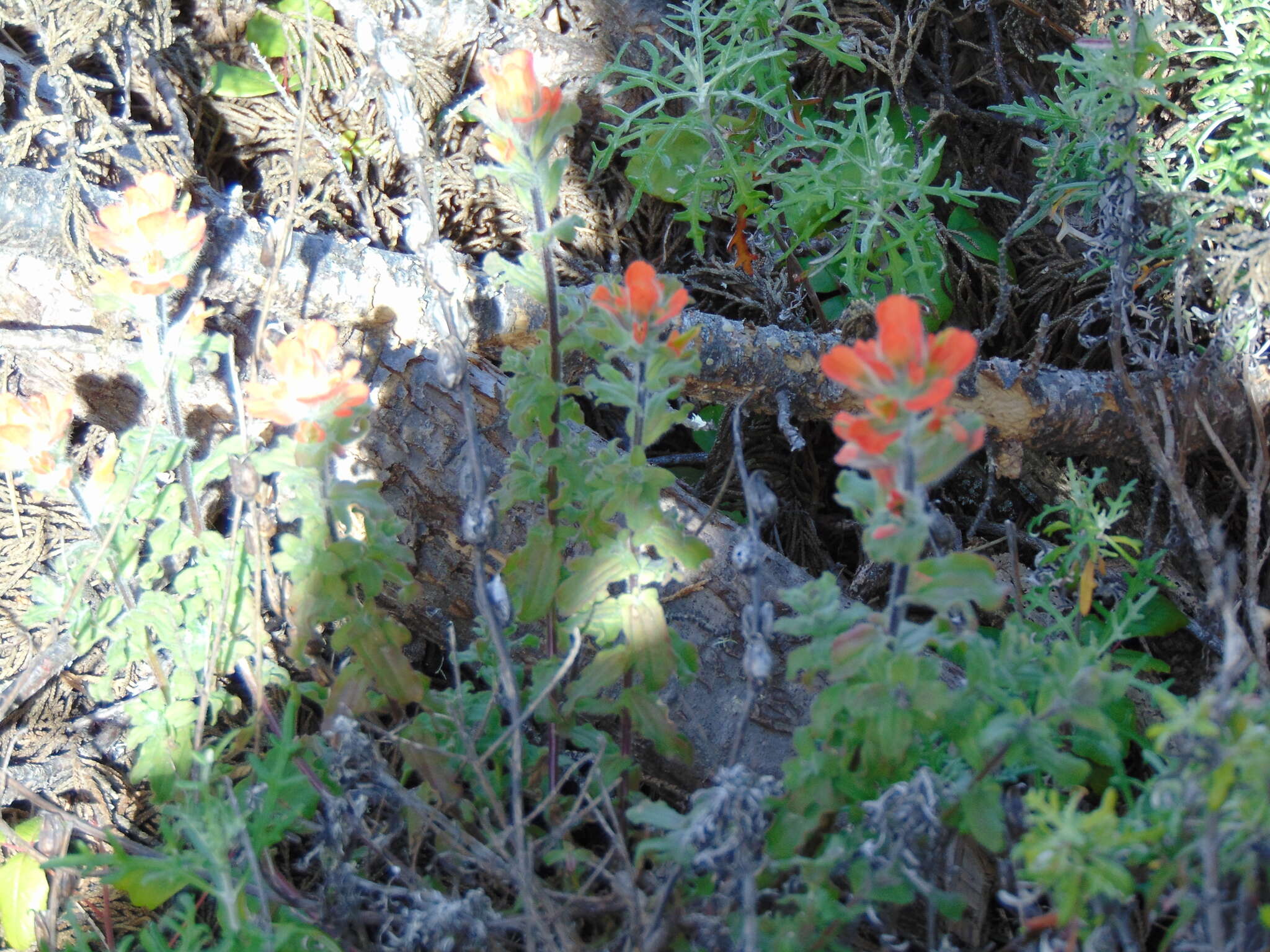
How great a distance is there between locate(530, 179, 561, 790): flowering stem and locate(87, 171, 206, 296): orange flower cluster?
1.71 feet

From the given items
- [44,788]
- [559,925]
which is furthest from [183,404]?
[559,925]

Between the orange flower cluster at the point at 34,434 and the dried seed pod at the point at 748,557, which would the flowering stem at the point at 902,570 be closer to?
the dried seed pod at the point at 748,557

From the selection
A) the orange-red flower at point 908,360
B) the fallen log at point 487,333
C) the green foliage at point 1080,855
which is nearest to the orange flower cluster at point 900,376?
the orange-red flower at point 908,360

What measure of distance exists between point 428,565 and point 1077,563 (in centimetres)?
126

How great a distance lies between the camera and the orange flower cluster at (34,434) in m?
1.35

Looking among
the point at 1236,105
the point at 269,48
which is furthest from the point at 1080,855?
the point at 269,48

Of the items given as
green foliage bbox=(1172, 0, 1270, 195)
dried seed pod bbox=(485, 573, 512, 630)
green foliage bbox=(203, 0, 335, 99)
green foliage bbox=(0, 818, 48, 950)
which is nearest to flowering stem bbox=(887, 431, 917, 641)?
dried seed pod bbox=(485, 573, 512, 630)

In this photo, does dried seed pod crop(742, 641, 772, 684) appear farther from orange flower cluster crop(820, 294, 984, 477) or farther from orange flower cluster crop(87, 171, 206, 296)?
orange flower cluster crop(87, 171, 206, 296)

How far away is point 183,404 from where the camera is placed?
190 cm

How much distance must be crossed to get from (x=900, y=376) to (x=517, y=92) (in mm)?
613

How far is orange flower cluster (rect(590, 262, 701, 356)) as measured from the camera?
1201mm

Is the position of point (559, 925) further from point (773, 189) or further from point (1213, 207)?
point (773, 189)

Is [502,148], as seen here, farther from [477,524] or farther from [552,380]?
[477,524]

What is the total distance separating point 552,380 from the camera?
1.38 m
